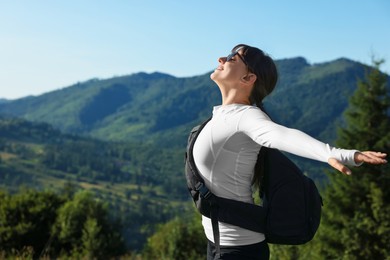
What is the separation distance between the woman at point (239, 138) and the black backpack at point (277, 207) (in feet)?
0.18

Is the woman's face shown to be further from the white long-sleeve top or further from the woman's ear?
the white long-sleeve top

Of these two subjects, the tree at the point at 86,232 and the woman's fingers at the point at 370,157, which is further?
the tree at the point at 86,232

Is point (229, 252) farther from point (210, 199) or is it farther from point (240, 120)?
point (240, 120)

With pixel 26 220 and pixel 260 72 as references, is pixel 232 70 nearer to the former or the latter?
Result: pixel 260 72

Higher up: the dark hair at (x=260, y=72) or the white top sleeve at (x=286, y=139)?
the dark hair at (x=260, y=72)

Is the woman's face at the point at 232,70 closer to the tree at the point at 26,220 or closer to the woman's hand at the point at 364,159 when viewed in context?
the woman's hand at the point at 364,159

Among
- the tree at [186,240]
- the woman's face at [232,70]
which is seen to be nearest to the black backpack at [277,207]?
the woman's face at [232,70]

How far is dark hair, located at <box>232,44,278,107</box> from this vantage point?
273 cm

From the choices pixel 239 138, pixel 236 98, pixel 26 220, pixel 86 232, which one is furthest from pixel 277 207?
pixel 86 232

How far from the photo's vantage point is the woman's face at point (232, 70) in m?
2.74

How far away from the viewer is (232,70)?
277cm

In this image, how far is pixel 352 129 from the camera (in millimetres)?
27797

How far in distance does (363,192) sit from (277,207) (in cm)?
2628

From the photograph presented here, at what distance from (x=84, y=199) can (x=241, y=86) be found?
173ft
